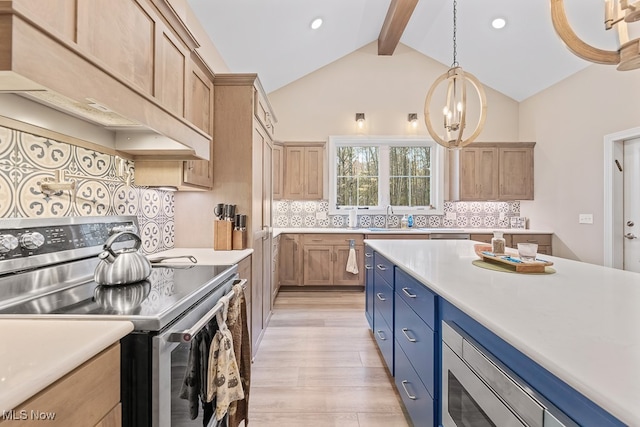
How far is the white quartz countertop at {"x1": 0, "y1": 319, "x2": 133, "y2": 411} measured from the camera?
0.55 meters

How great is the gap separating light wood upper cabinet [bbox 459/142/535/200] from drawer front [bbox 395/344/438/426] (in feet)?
11.9

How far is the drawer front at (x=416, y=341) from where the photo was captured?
4.42 ft

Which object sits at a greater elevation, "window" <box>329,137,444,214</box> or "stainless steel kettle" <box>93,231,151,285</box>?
"window" <box>329,137,444,214</box>

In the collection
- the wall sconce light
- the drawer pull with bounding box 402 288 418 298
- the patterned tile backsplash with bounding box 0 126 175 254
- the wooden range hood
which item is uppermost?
the wall sconce light

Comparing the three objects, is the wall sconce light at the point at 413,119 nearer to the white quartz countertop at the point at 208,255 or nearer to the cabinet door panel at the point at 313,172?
the cabinet door panel at the point at 313,172

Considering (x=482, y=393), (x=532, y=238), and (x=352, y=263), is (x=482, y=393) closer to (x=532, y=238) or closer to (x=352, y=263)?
(x=352, y=263)

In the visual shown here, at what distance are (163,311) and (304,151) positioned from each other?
4.04 m

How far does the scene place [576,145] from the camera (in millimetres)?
4043

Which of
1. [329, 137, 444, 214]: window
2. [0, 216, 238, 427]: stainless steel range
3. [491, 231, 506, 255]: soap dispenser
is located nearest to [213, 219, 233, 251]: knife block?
[0, 216, 238, 427]: stainless steel range

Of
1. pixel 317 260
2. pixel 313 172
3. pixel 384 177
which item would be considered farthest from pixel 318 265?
pixel 384 177

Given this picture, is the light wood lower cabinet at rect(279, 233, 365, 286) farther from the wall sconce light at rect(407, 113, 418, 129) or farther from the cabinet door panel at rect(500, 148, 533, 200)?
the cabinet door panel at rect(500, 148, 533, 200)

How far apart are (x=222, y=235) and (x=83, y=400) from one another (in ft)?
5.21

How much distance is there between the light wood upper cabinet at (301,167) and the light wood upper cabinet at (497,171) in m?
2.27

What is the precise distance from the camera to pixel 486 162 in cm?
477
